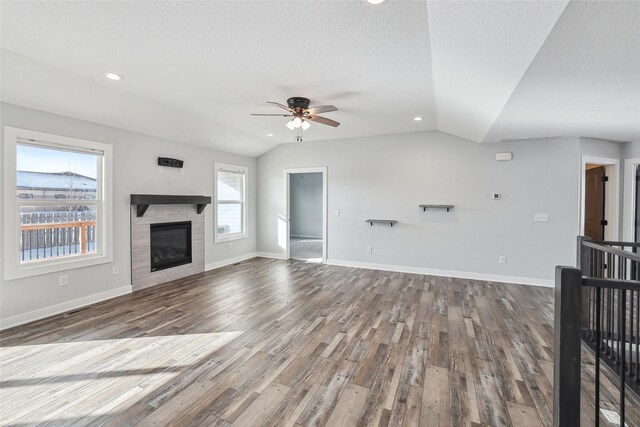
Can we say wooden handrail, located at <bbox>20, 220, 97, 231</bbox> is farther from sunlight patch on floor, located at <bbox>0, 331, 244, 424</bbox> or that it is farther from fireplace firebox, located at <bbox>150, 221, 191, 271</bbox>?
sunlight patch on floor, located at <bbox>0, 331, 244, 424</bbox>

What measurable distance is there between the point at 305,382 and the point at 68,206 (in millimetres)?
3744

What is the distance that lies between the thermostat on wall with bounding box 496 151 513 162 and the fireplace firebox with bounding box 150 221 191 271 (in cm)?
555

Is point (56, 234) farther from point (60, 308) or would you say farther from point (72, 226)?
point (60, 308)

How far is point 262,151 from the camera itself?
6797 millimetres

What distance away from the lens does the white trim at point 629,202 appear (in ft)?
15.0

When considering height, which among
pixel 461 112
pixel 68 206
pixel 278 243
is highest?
pixel 461 112

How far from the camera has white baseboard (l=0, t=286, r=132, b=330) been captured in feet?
10.5

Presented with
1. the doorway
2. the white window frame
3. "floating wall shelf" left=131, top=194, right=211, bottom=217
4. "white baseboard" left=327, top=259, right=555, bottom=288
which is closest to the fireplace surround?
"floating wall shelf" left=131, top=194, right=211, bottom=217

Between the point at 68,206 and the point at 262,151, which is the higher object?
the point at 262,151

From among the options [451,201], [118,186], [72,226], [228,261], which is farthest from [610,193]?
[72,226]

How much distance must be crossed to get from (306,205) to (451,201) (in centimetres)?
614

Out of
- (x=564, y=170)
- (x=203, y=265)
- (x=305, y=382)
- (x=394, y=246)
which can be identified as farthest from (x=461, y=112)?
(x=203, y=265)

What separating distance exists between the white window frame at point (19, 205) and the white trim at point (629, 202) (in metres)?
7.77

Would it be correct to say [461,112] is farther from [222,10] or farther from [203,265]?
[203,265]
